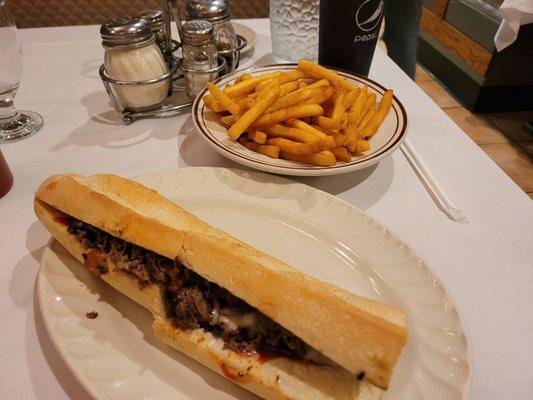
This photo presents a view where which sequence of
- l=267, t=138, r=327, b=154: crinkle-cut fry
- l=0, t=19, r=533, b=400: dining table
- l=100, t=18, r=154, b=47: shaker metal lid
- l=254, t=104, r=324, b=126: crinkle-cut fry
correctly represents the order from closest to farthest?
l=0, t=19, r=533, b=400: dining table
l=267, t=138, r=327, b=154: crinkle-cut fry
l=254, t=104, r=324, b=126: crinkle-cut fry
l=100, t=18, r=154, b=47: shaker metal lid

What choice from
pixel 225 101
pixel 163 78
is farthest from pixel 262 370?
pixel 163 78

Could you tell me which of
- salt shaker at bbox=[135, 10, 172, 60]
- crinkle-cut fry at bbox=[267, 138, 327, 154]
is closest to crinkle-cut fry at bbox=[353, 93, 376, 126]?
crinkle-cut fry at bbox=[267, 138, 327, 154]

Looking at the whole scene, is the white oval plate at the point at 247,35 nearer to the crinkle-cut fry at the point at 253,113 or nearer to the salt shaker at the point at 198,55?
the salt shaker at the point at 198,55

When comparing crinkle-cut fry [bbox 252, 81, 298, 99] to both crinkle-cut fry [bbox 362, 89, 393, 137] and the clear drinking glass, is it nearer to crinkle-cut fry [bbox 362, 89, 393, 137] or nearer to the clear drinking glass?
crinkle-cut fry [bbox 362, 89, 393, 137]

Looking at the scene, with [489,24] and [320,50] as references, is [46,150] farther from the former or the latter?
[489,24]

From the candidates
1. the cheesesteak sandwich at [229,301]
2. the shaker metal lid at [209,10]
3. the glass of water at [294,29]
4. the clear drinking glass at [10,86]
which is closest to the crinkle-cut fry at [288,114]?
the cheesesteak sandwich at [229,301]

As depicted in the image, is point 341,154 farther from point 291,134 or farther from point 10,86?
point 10,86
